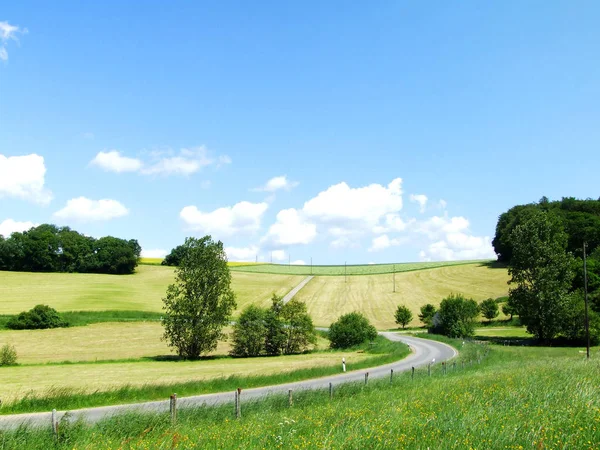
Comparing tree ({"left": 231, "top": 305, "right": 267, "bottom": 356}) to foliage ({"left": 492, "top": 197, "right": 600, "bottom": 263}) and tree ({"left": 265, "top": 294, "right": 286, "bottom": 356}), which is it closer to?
tree ({"left": 265, "top": 294, "right": 286, "bottom": 356})

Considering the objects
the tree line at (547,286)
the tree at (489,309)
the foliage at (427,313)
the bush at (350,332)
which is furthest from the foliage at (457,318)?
the bush at (350,332)

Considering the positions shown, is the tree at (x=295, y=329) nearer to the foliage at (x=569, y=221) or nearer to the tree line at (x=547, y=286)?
the tree line at (x=547, y=286)

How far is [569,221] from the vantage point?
387ft

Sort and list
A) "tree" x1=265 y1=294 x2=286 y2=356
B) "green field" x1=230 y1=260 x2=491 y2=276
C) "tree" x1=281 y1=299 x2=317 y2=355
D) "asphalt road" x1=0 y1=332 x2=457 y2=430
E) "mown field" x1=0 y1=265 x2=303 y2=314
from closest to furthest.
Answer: "asphalt road" x1=0 y1=332 x2=457 y2=430, "tree" x1=265 y1=294 x2=286 y2=356, "tree" x1=281 y1=299 x2=317 y2=355, "mown field" x1=0 y1=265 x2=303 y2=314, "green field" x1=230 y1=260 x2=491 y2=276

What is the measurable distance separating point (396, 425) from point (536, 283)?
63.3m

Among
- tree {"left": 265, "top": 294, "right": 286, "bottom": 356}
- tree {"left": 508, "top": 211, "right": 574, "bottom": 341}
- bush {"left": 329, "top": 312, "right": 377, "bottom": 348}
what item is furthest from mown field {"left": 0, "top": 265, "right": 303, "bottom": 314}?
tree {"left": 508, "top": 211, "right": 574, "bottom": 341}

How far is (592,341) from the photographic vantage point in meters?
62.7

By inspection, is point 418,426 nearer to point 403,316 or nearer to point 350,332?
point 350,332

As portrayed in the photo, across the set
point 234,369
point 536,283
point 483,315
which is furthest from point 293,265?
point 234,369

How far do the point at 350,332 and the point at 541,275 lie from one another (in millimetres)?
26927

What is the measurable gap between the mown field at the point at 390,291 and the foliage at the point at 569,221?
33.8 ft

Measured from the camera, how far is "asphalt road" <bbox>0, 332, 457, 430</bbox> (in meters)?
16.7

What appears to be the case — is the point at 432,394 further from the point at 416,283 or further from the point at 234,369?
the point at 416,283

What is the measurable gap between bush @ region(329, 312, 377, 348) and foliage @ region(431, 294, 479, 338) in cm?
1891
